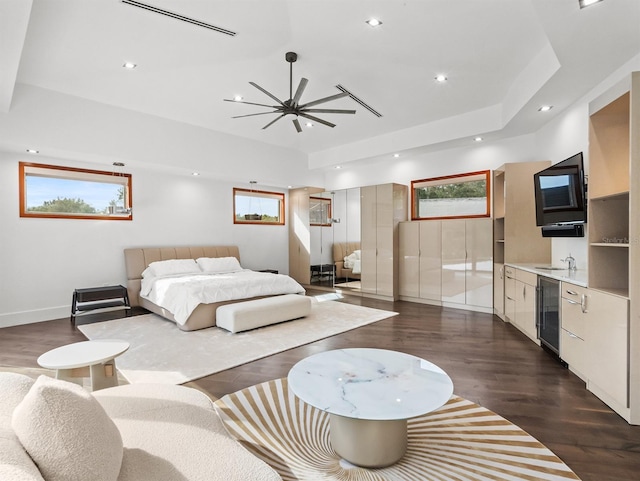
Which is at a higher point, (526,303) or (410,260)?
(410,260)

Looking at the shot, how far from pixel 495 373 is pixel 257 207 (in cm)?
608

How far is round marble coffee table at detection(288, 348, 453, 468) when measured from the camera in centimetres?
165

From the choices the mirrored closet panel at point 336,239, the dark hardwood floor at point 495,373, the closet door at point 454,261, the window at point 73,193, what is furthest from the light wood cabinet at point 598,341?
Result: the window at point 73,193

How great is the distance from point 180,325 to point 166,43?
3291 millimetres

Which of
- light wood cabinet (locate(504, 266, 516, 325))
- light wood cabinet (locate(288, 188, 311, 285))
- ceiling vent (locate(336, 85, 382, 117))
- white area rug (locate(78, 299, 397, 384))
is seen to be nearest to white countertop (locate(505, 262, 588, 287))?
light wood cabinet (locate(504, 266, 516, 325))

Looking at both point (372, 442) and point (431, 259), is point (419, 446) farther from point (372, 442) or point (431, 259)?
point (431, 259)

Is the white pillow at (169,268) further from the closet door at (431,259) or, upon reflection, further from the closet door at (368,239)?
the closet door at (431,259)

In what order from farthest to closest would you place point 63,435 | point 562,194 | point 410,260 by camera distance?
point 410,260
point 562,194
point 63,435

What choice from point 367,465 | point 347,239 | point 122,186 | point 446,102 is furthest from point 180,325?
point 446,102

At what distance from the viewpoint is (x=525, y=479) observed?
167cm

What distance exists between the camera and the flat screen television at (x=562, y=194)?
3.43 meters

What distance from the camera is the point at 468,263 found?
5.48 metres

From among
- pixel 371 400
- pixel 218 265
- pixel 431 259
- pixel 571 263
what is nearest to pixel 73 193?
pixel 218 265

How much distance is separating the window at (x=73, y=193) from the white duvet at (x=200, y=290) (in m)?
1.40
